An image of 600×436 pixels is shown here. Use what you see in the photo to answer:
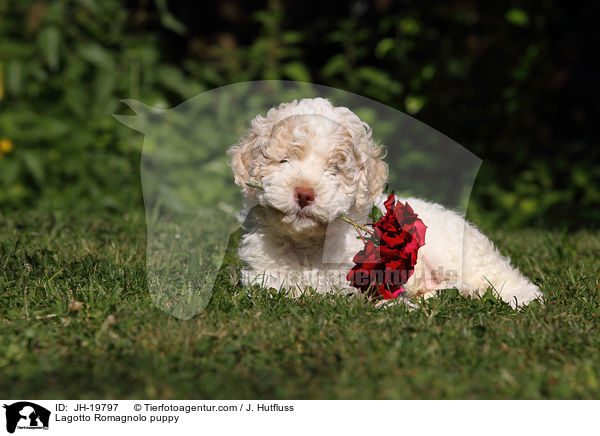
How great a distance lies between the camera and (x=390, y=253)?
3.24m

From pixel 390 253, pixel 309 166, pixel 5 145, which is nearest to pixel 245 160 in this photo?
pixel 309 166

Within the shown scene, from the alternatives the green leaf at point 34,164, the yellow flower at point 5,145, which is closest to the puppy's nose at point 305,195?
the green leaf at point 34,164

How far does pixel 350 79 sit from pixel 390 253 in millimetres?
4574

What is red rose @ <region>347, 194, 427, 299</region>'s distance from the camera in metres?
3.23

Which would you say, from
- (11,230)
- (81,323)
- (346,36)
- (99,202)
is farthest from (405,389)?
(346,36)

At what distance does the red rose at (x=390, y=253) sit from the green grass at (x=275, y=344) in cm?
18

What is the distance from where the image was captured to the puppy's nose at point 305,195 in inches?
114
